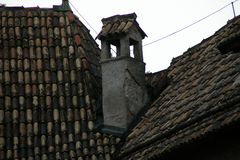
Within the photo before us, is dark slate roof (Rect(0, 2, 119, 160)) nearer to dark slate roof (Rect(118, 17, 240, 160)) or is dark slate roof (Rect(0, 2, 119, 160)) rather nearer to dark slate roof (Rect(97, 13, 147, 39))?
dark slate roof (Rect(97, 13, 147, 39))

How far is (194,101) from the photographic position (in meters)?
10.4

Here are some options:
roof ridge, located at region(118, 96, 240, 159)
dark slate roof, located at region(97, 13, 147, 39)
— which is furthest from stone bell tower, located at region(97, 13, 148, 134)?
roof ridge, located at region(118, 96, 240, 159)

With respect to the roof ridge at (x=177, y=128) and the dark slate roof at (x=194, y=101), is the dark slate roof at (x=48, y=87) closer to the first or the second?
the roof ridge at (x=177, y=128)

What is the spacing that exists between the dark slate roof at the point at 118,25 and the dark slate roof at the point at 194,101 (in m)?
1.31

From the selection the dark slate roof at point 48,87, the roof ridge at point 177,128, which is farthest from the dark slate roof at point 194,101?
the dark slate roof at point 48,87

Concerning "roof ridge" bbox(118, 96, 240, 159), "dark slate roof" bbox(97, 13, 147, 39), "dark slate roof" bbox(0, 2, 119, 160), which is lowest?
"roof ridge" bbox(118, 96, 240, 159)

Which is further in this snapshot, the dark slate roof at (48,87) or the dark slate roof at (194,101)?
the dark slate roof at (48,87)

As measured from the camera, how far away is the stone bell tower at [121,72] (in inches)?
494

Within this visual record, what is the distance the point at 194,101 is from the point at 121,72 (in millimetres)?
2847

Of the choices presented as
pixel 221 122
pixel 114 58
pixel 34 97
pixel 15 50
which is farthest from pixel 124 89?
pixel 221 122

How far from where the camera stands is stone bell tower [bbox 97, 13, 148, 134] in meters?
12.6

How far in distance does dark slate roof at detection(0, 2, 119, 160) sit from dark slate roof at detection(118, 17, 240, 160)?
105 centimetres

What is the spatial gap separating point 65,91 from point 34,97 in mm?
656

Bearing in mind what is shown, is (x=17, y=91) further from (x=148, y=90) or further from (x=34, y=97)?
(x=148, y=90)
